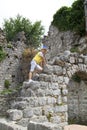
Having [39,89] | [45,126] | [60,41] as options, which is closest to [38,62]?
[39,89]

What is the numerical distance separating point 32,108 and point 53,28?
634 inches

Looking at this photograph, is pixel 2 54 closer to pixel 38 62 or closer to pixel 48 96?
pixel 38 62

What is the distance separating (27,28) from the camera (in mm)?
47938

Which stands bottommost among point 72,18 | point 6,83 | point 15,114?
point 15,114

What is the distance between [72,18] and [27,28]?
2622 centimetres

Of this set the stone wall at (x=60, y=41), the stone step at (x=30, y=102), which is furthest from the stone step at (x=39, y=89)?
the stone wall at (x=60, y=41)

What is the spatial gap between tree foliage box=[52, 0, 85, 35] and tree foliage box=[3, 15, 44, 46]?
23.2 m

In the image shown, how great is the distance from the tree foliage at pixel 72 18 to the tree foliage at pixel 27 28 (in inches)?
914

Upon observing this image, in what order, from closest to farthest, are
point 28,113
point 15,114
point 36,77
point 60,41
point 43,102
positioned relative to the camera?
1. point 15,114
2. point 28,113
3. point 43,102
4. point 36,77
5. point 60,41

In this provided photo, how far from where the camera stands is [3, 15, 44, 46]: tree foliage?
47.3 meters

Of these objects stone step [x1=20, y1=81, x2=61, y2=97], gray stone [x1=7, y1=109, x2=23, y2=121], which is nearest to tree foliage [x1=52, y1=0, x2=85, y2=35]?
stone step [x1=20, y1=81, x2=61, y2=97]

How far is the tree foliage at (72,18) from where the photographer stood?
21.5 meters

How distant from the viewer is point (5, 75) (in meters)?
26.5

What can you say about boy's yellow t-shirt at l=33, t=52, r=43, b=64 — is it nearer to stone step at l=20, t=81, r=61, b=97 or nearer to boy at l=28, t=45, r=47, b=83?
boy at l=28, t=45, r=47, b=83
